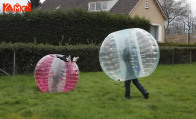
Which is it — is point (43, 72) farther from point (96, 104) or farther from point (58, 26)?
point (58, 26)

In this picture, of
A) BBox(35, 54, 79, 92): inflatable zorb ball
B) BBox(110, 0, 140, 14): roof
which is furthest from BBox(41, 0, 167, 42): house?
BBox(35, 54, 79, 92): inflatable zorb ball

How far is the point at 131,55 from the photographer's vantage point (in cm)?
593

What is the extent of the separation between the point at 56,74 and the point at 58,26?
9225 mm

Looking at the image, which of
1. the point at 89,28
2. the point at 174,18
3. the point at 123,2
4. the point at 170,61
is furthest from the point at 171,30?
the point at 89,28

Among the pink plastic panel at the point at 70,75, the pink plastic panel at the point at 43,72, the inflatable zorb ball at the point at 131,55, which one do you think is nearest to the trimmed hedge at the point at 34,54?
the pink plastic panel at the point at 43,72

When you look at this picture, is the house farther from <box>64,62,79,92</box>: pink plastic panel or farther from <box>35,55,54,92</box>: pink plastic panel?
<box>35,55,54,92</box>: pink plastic panel

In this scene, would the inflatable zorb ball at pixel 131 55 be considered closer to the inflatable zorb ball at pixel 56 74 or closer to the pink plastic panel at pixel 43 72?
the inflatable zorb ball at pixel 56 74

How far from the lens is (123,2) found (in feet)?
91.7

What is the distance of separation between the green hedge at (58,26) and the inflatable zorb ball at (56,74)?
25.6ft

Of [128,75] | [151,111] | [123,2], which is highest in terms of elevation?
[123,2]

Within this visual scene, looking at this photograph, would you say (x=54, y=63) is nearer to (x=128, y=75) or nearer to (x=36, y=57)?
(x=128, y=75)

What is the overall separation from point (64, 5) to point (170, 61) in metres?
17.8

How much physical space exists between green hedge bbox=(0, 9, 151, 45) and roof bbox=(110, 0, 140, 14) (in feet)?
30.2

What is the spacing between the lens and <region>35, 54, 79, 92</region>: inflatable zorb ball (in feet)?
23.3
